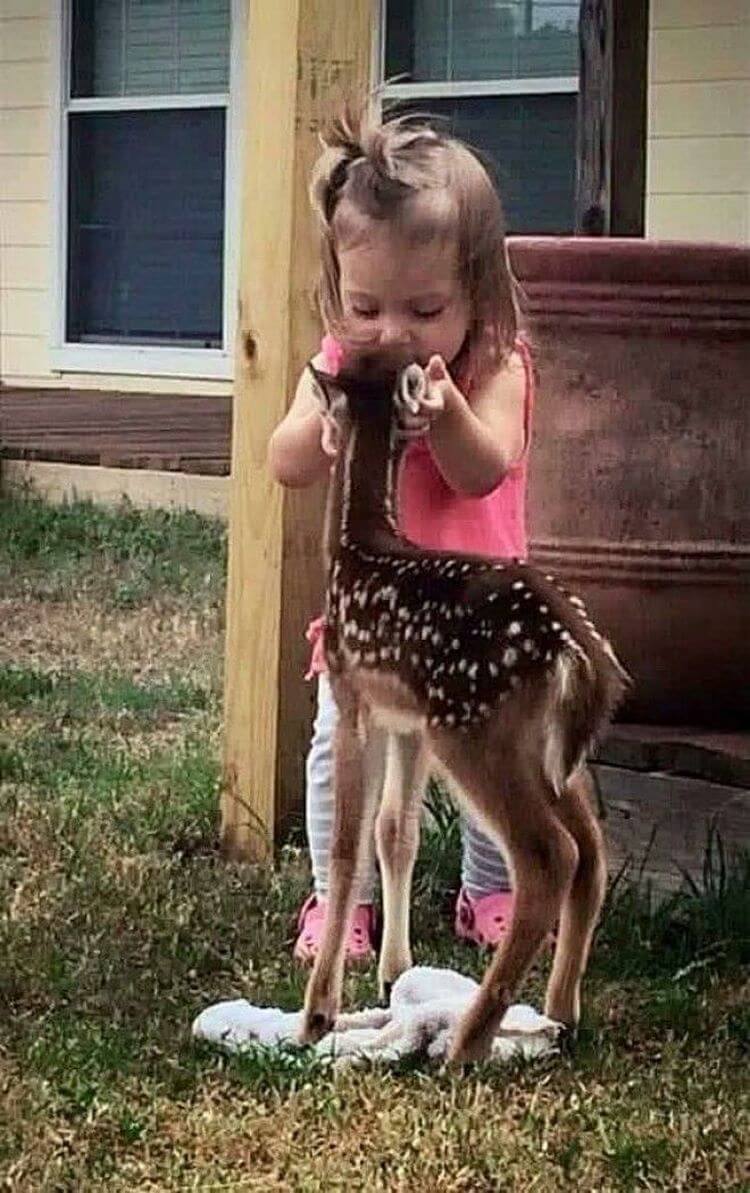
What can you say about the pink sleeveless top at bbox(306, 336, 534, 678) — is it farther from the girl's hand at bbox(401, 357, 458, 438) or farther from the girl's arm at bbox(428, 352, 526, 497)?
the girl's hand at bbox(401, 357, 458, 438)

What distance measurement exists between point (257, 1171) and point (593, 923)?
2.15 feet

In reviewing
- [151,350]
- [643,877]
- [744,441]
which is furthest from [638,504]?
[151,350]

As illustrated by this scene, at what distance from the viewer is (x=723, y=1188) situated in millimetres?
2912

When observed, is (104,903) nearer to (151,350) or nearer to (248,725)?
(248,725)

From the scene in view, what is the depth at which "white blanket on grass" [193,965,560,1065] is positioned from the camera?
330 cm

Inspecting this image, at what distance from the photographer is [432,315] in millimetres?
3453

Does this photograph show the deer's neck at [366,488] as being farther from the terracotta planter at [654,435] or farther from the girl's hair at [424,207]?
the terracotta planter at [654,435]

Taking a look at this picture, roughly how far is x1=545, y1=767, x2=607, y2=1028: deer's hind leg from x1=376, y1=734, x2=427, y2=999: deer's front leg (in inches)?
9.0

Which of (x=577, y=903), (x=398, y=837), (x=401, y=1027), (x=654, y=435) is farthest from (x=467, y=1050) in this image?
(x=654, y=435)

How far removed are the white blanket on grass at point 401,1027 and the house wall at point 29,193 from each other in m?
8.16

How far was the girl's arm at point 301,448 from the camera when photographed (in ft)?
12.1

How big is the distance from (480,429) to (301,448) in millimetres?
339

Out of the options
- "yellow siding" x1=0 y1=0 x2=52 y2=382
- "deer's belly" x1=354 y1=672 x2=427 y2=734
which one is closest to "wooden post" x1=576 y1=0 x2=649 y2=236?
"deer's belly" x1=354 y1=672 x2=427 y2=734

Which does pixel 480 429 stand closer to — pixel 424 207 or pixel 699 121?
pixel 424 207
